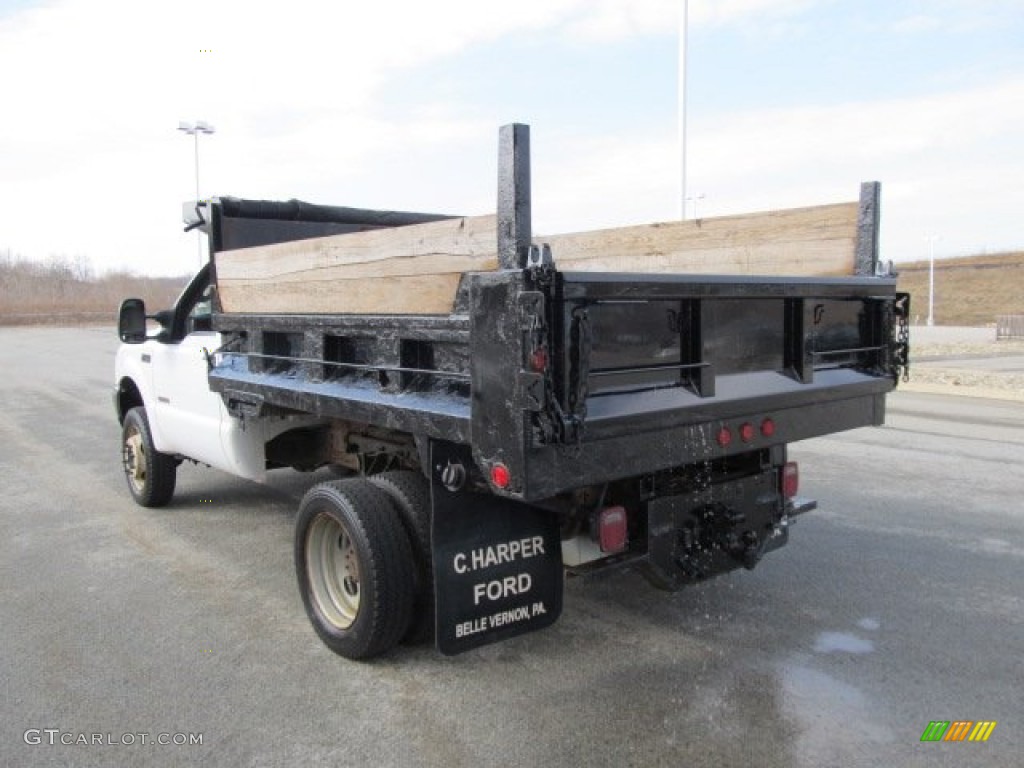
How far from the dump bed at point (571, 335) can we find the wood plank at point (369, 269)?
1cm

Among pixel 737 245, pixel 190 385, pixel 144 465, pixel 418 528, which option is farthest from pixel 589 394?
pixel 144 465

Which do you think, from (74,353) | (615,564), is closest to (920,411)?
(615,564)

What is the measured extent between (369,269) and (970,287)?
83358 millimetres

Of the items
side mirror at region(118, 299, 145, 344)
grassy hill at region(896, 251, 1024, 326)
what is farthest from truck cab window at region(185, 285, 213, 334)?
grassy hill at region(896, 251, 1024, 326)

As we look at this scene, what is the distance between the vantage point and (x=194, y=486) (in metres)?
7.23

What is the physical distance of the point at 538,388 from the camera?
2.67m

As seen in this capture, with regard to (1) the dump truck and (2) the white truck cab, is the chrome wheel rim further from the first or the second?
(2) the white truck cab

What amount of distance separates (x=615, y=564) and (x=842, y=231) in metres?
1.88

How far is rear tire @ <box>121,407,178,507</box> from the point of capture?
6262 mm

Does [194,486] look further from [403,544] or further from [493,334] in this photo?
[493,334]

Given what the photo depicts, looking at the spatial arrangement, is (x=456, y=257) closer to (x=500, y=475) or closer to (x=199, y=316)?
(x=500, y=475)

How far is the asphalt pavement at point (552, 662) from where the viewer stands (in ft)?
10.2

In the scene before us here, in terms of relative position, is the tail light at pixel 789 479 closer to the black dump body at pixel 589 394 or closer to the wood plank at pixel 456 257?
the black dump body at pixel 589 394

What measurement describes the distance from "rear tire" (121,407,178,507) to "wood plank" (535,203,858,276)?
11.6ft
